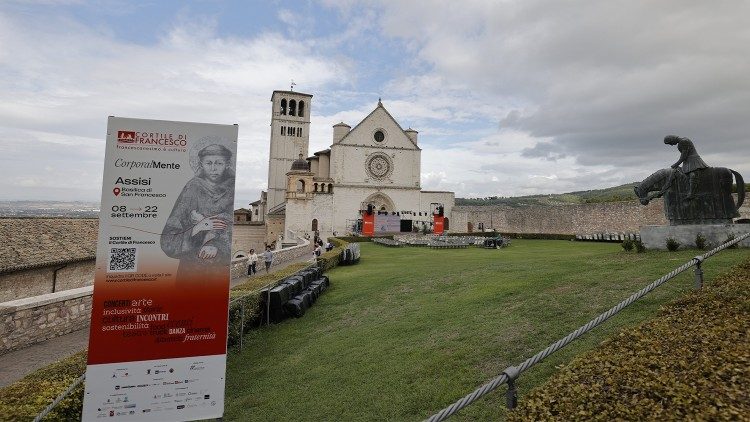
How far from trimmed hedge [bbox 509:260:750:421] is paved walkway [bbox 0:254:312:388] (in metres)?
8.42

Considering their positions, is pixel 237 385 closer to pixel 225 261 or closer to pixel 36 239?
pixel 225 261

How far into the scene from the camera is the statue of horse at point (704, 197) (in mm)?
10398

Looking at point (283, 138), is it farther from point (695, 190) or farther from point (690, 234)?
point (690, 234)

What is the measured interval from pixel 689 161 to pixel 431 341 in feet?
32.6

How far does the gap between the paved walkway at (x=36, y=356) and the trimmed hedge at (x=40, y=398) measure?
8.22ft

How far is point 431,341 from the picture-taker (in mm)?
6402

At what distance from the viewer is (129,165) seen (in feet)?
12.8

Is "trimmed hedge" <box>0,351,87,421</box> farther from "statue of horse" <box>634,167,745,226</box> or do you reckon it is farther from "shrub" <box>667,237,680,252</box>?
"statue of horse" <box>634,167,745,226</box>

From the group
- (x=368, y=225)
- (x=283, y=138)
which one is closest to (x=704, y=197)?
(x=368, y=225)

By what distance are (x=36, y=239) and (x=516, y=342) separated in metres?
23.4

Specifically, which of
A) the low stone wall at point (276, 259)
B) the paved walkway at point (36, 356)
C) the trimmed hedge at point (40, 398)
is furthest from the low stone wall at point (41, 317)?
the low stone wall at point (276, 259)

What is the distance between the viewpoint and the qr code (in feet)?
12.4

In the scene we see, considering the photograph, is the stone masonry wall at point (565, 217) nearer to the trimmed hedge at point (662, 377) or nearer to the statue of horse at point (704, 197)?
the statue of horse at point (704, 197)

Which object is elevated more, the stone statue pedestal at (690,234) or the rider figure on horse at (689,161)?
the rider figure on horse at (689,161)
